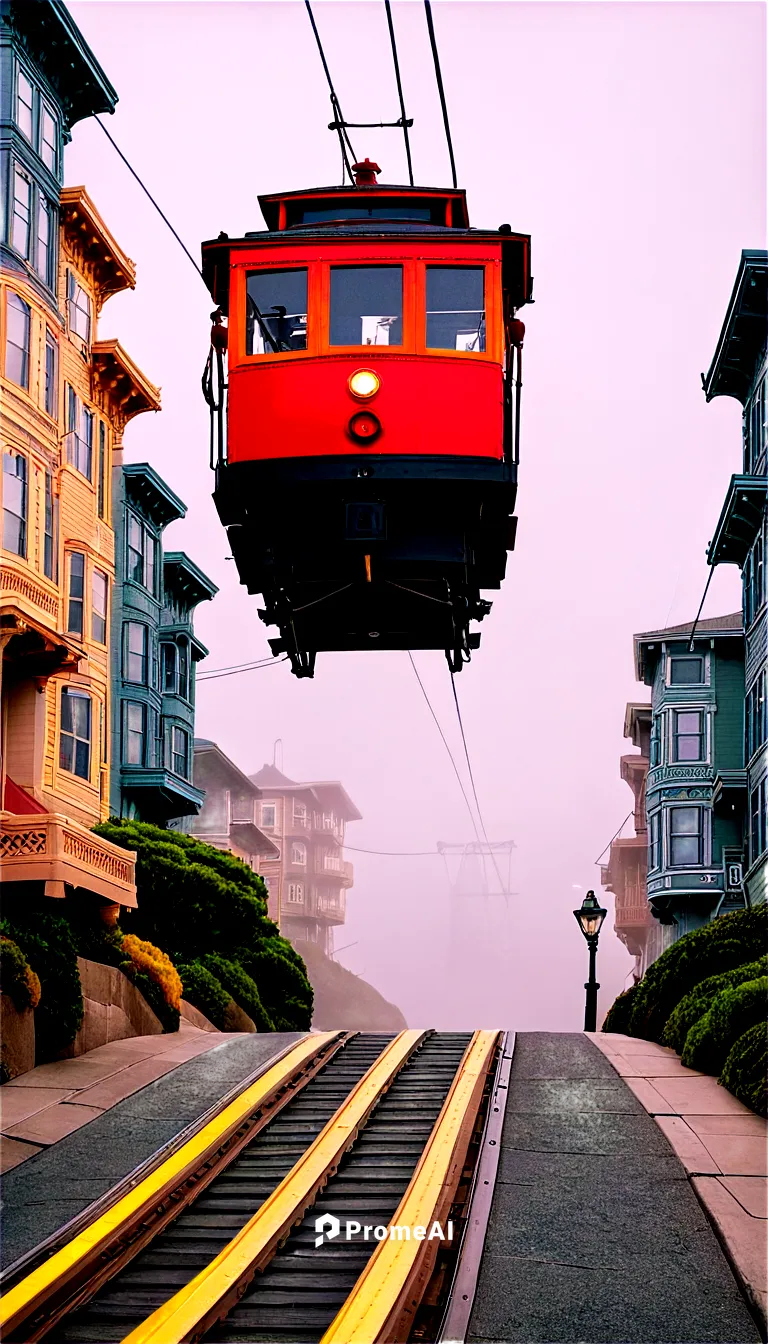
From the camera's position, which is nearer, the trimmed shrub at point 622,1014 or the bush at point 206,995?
the trimmed shrub at point 622,1014

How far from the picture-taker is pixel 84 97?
41375mm

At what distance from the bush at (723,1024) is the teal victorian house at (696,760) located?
3353cm

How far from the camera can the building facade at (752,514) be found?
4356 cm

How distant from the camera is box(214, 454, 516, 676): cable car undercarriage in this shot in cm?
1741

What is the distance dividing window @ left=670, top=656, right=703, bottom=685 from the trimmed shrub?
89.2 feet

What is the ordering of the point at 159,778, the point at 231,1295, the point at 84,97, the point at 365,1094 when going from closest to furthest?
1. the point at 231,1295
2. the point at 365,1094
3. the point at 84,97
4. the point at 159,778

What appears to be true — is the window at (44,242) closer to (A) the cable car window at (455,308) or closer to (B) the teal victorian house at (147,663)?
(B) the teal victorian house at (147,663)

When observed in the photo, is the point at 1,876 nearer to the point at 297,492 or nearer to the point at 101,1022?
the point at 101,1022

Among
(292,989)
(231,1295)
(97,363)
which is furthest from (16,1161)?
(97,363)

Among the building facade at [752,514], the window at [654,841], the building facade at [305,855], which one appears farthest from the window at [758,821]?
the building facade at [305,855]

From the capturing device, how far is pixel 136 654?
49.8m

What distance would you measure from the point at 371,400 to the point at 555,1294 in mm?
9045

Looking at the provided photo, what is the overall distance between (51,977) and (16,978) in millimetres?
1408

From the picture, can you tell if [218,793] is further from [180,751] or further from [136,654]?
[136,654]
